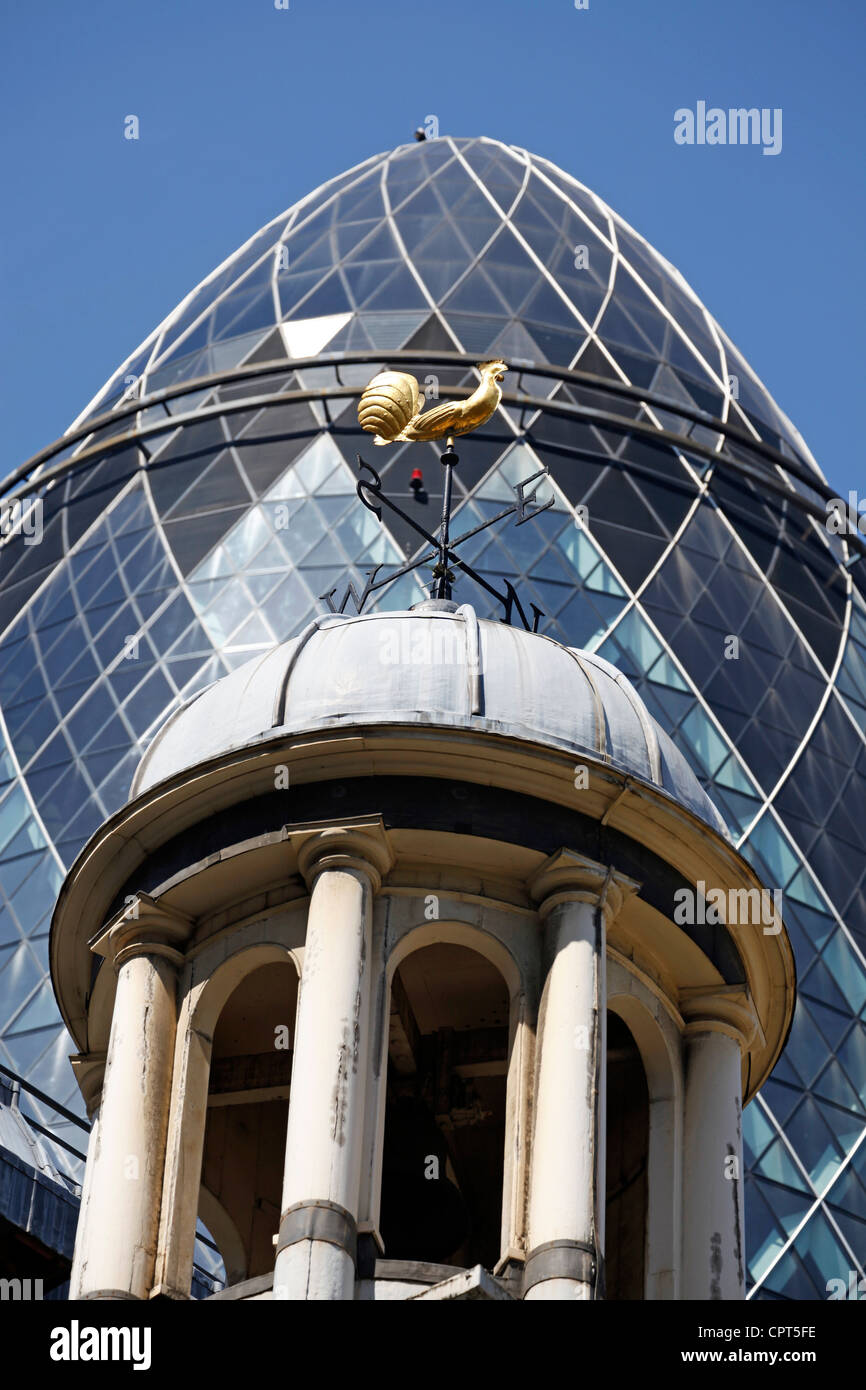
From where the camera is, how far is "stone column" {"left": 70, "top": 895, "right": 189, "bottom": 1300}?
19.0 m

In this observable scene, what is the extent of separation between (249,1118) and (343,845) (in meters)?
2.99

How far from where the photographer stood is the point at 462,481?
36.8m

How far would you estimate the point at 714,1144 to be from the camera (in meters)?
20.4

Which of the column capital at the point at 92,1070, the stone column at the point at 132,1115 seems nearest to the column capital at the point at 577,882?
the stone column at the point at 132,1115

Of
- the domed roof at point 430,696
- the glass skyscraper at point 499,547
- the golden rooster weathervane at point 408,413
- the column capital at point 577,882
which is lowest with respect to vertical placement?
the column capital at point 577,882

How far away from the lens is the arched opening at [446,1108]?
21297 millimetres

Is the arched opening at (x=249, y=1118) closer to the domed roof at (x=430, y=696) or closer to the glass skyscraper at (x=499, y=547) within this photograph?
the domed roof at (x=430, y=696)

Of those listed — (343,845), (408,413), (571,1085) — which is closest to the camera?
(571,1085)

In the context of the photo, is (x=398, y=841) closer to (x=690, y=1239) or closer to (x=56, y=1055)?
(x=690, y=1239)

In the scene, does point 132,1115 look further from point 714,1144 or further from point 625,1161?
point 714,1144

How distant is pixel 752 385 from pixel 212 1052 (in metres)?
22.3

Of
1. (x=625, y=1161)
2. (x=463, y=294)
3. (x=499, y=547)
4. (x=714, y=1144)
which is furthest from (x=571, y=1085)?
(x=463, y=294)

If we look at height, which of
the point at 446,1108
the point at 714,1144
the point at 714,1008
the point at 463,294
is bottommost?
the point at 714,1144
